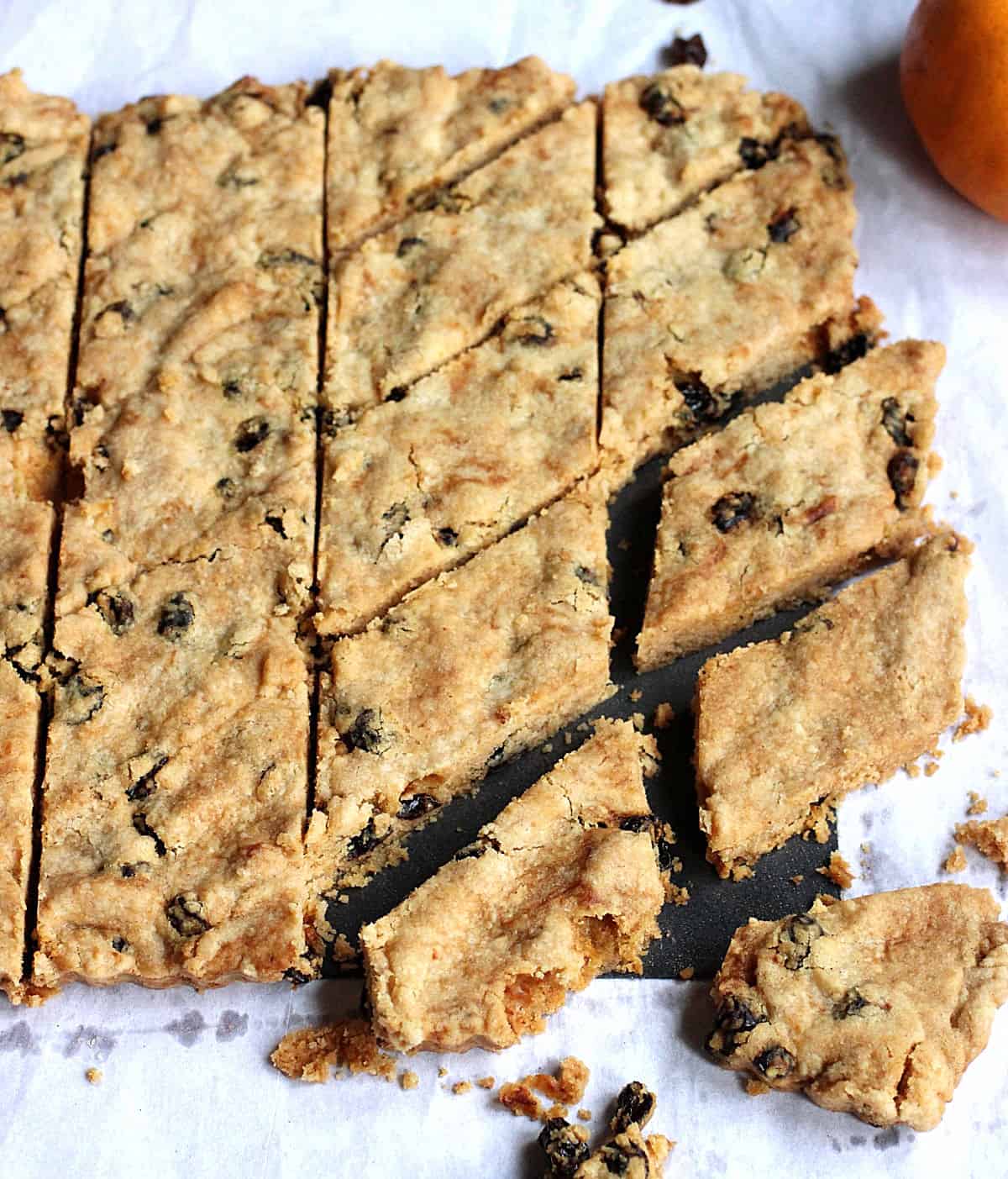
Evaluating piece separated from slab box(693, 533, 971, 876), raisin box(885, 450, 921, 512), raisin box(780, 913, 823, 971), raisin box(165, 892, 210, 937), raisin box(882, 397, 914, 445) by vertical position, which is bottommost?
raisin box(165, 892, 210, 937)

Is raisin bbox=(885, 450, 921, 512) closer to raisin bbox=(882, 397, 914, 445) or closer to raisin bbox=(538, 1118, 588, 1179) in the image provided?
raisin bbox=(882, 397, 914, 445)

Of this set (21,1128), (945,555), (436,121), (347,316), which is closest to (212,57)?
(436,121)

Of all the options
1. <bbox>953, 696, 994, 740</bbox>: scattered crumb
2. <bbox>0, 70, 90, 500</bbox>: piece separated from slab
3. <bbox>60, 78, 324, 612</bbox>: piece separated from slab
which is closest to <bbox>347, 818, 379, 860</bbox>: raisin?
<bbox>60, 78, 324, 612</bbox>: piece separated from slab

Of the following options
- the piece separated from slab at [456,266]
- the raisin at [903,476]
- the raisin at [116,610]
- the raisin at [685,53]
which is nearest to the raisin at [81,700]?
the raisin at [116,610]

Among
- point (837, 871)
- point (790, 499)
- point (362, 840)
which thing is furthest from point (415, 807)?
point (790, 499)

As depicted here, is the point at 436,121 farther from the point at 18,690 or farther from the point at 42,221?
the point at 18,690

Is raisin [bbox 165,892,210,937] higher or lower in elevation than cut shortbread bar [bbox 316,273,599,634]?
lower

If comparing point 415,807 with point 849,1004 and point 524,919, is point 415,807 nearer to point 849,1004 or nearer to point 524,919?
point 524,919
